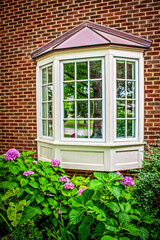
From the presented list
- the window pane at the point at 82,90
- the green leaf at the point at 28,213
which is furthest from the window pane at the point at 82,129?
the green leaf at the point at 28,213

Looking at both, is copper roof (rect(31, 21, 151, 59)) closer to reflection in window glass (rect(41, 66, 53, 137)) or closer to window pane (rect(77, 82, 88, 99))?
reflection in window glass (rect(41, 66, 53, 137))

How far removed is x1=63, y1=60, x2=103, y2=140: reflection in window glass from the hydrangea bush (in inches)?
51.3

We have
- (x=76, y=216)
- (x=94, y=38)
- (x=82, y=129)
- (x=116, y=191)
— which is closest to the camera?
(x=76, y=216)

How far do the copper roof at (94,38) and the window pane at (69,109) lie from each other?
1.09 m

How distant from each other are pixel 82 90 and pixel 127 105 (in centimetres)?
94

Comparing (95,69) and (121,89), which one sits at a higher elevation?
(95,69)

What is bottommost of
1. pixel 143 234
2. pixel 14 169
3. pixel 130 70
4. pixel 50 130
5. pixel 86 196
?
pixel 143 234

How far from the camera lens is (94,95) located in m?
3.57

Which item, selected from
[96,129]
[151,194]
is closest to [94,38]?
[96,129]

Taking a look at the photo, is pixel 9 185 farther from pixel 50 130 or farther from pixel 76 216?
pixel 50 130

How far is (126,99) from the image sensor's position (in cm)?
354

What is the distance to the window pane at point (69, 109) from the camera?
369cm

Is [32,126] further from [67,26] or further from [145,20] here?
[145,20]

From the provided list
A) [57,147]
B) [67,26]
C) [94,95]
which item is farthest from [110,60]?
[57,147]
